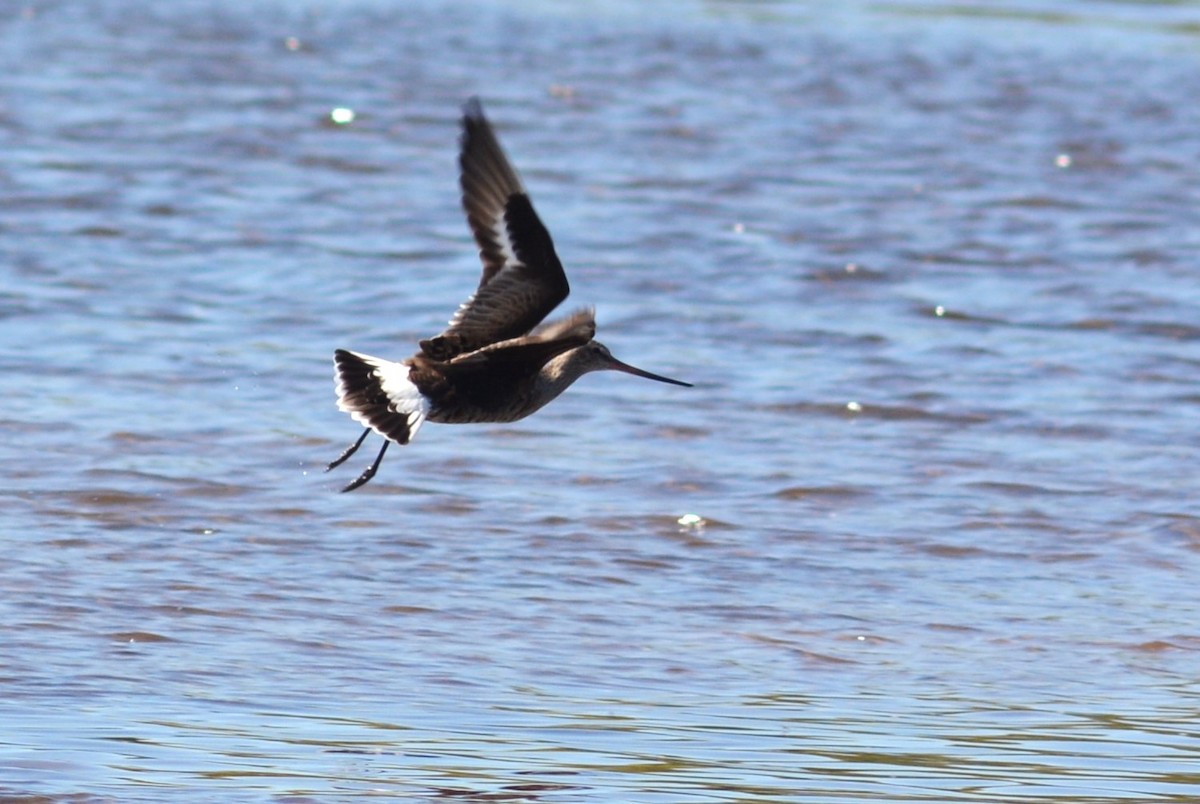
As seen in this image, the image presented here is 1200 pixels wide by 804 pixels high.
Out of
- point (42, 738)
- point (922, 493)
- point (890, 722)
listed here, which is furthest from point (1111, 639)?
point (42, 738)

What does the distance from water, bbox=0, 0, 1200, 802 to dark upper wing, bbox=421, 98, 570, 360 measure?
0.77 metres

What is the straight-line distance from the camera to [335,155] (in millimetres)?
13875

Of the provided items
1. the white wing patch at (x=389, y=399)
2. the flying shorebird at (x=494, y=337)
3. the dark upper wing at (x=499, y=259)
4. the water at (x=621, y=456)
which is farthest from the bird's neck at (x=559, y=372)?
the water at (x=621, y=456)

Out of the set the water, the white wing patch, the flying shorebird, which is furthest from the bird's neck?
the water

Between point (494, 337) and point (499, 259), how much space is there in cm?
22

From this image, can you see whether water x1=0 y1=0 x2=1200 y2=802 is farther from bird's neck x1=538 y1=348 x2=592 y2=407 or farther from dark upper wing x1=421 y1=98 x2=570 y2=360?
dark upper wing x1=421 y1=98 x2=570 y2=360

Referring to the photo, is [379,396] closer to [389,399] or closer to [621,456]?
[389,399]

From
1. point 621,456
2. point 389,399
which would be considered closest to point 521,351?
point 389,399

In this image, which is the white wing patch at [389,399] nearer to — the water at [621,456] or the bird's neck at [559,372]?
the bird's neck at [559,372]

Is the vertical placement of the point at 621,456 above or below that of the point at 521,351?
below

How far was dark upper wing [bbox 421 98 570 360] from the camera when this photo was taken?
607 centimetres

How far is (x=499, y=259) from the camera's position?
612 cm

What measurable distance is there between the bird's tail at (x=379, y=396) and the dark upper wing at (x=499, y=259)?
0.16 meters

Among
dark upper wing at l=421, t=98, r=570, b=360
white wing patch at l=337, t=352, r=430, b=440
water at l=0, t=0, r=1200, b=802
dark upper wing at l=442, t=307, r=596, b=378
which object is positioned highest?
dark upper wing at l=421, t=98, r=570, b=360
